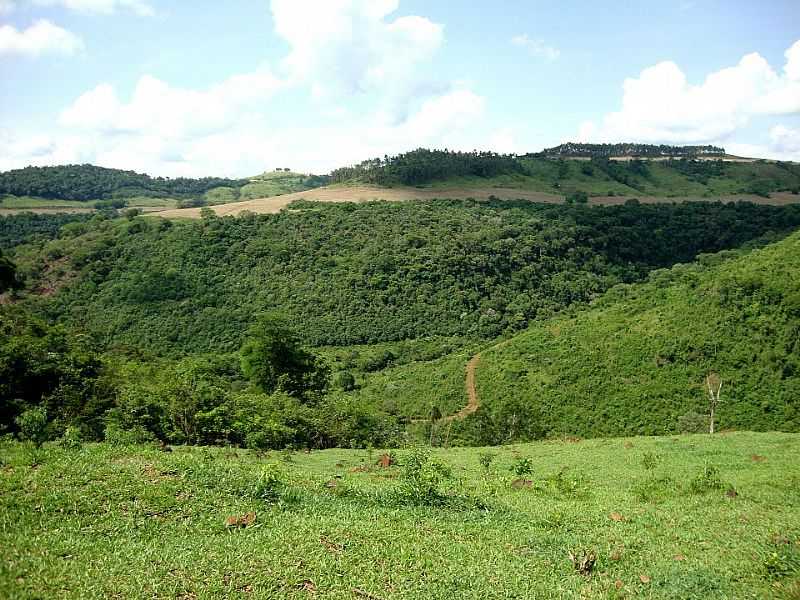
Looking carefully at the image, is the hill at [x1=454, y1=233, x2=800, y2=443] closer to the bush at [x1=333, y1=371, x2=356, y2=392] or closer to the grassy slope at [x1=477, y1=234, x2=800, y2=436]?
the grassy slope at [x1=477, y1=234, x2=800, y2=436]

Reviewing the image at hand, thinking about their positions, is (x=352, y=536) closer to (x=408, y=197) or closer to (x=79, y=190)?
(x=408, y=197)

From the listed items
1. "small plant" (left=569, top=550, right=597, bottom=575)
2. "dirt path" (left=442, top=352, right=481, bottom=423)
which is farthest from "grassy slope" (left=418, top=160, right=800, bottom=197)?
"small plant" (left=569, top=550, right=597, bottom=575)

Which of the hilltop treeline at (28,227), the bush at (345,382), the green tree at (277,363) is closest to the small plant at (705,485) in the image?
the green tree at (277,363)

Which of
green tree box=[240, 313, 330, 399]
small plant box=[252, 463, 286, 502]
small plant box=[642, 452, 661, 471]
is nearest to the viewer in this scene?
small plant box=[252, 463, 286, 502]

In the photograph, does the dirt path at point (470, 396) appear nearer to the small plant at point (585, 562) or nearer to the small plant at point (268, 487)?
the small plant at point (268, 487)

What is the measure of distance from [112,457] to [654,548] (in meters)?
11.1

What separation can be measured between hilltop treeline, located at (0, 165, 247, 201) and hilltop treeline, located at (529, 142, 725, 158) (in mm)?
128008

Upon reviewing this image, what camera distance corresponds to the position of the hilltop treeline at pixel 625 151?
173m

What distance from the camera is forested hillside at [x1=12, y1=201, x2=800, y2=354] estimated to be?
72625 mm

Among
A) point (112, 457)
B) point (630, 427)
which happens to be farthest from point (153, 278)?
point (112, 457)

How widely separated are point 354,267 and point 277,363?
43001 mm

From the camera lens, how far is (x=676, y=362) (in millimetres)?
43000

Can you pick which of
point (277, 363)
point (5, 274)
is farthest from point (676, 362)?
point (5, 274)

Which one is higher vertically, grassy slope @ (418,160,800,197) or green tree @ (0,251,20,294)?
grassy slope @ (418,160,800,197)
